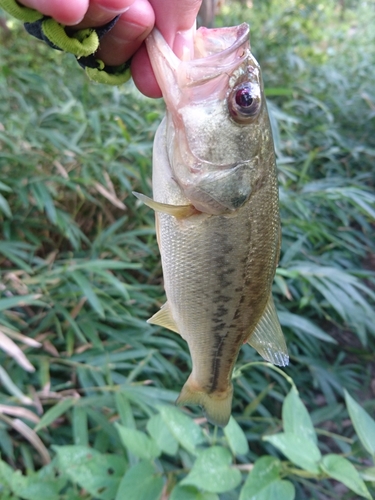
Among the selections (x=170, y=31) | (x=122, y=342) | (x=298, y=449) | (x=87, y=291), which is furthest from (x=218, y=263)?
(x=122, y=342)

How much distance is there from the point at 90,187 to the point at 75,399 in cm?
104

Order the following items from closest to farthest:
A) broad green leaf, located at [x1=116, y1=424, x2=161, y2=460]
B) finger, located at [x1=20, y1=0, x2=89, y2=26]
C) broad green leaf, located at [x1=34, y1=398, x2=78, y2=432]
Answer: finger, located at [x1=20, y1=0, x2=89, y2=26], broad green leaf, located at [x1=116, y1=424, x2=161, y2=460], broad green leaf, located at [x1=34, y1=398, x2=78, y2=432]

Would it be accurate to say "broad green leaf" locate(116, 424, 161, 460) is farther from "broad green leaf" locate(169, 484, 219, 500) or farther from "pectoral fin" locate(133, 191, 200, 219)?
"pectoral fin" locate(133, 191, 200, 219)

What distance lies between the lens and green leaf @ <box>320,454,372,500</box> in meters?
1.03

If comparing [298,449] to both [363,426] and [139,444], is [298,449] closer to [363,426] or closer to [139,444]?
[363,426]

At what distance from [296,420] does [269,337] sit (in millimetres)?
413

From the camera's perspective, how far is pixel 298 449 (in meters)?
1.10

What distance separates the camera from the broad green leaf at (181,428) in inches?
44.9

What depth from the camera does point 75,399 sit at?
1449 mm

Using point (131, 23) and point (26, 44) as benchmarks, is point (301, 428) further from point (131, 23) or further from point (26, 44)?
point (26, 44)

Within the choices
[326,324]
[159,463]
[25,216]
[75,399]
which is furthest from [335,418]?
[25,216]

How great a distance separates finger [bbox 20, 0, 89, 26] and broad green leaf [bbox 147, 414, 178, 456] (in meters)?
1.06

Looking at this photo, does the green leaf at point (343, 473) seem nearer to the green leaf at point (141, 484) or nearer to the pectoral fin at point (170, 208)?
the green leaf at point (141, 484)

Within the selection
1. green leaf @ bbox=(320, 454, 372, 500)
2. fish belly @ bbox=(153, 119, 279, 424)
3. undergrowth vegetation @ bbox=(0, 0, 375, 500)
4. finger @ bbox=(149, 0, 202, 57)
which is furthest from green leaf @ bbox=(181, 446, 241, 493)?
finger @ bbox=(149, 0, 202, 57)
